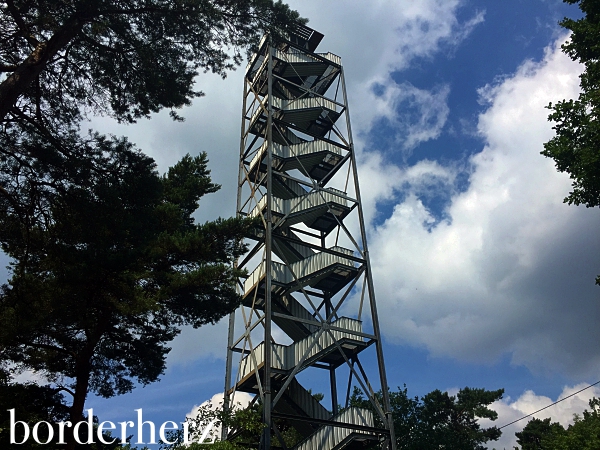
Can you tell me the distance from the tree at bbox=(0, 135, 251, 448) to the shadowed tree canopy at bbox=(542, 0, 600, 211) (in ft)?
31.6

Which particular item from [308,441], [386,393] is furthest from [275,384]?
[386,393]

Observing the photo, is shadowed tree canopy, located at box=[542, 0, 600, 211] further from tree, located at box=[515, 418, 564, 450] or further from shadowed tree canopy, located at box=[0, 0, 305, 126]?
tree, located at box=[515, 418, 564, 450]

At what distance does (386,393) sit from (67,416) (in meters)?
10.3

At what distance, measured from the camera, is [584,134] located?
47.7ft

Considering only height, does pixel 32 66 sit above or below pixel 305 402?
above

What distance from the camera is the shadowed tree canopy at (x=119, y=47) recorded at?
9.92 metres

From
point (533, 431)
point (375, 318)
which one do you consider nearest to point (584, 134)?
point (375, 318)

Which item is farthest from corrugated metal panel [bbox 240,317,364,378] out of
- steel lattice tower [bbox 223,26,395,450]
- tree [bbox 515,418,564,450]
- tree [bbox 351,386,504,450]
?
tree [bbox 515,418,564,450]

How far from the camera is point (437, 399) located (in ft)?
119

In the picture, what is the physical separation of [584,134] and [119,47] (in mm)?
12386

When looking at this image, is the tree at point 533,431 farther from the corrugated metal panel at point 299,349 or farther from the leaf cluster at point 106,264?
the leaf cluster at point 106,264

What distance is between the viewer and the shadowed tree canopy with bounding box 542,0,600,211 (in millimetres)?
13773

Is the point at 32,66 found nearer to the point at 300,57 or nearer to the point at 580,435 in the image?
the point at 300,57

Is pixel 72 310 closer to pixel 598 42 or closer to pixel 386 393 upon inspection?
Answer: pixel 386 393
